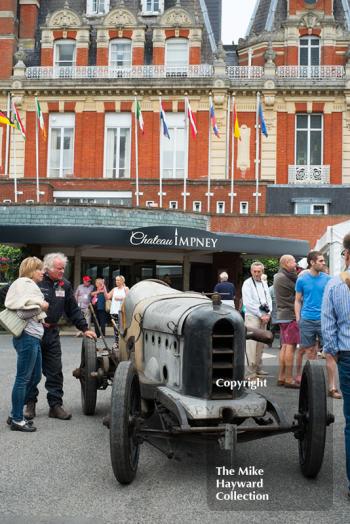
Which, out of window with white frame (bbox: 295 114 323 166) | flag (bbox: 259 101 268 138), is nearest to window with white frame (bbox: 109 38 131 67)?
flag (bbox: 259 101 268 138)

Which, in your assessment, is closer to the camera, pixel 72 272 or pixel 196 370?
pixel 196 370

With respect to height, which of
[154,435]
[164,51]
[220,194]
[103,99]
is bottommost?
[154,435]

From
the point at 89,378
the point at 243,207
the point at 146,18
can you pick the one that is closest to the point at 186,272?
the point at 243,207

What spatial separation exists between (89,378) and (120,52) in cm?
2757

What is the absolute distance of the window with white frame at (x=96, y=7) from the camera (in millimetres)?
33088

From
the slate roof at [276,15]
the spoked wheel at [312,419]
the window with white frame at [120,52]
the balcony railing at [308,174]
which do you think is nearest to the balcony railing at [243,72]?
the slate roof at [276,15]

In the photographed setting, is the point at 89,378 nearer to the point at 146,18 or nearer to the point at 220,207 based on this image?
the point at 220,207

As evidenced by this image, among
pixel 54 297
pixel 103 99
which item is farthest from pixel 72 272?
pixel 54 297

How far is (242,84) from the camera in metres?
30.0

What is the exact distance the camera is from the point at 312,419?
185 inches

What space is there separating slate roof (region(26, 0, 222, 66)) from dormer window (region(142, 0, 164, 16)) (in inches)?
8.6

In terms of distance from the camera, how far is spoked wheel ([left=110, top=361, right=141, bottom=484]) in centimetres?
454

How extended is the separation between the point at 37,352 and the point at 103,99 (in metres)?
25.7

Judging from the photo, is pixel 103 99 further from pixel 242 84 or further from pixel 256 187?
pixel 256 187
